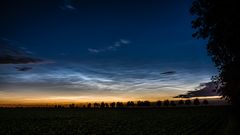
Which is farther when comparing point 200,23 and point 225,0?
point 200,23

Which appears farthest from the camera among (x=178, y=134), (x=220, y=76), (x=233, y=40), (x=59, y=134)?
(x=59, y=134)

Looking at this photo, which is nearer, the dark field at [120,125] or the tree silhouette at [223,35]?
the tree silhouette at [223,35]

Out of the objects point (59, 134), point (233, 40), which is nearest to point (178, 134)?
point (59, 134)

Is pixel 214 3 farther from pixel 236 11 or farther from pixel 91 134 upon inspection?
pixel 91 134

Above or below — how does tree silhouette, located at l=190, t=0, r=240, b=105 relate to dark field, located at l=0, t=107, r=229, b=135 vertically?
above

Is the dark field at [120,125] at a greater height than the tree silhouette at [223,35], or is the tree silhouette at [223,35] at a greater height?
the tree silhouette at [223,35]

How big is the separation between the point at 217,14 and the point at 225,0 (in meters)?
2.10

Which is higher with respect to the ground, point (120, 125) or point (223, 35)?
point (223, 35)

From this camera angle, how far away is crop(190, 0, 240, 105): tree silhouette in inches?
640

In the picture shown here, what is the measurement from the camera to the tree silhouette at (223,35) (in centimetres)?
1625

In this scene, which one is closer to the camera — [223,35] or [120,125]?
[223,35]

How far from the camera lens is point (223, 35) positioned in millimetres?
17625

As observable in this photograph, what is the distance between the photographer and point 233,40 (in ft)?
56.5

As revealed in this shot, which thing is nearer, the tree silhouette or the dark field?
the tree silhouette
